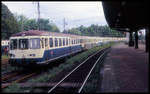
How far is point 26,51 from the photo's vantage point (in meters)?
15.7

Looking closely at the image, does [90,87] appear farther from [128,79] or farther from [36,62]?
[36,62]

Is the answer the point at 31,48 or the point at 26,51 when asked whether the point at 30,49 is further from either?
the point at 26,51

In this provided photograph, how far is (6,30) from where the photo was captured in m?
42.9

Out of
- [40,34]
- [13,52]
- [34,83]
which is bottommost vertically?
[34,83]

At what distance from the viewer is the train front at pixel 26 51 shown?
610 inches

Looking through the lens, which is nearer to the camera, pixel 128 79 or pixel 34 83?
pixel 128 79

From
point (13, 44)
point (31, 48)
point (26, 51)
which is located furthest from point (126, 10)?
point (13, 44)

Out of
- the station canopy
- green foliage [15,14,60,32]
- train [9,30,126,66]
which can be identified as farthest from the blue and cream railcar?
green foliage [15,14,60,32]

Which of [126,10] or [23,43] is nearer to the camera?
[126,10]

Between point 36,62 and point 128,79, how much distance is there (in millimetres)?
6922

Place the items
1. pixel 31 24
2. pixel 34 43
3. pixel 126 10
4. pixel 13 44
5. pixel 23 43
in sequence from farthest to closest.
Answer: pixel 31 24, pixel 13 44, pixel 23 43, pixel 34 43, pixel 126 10

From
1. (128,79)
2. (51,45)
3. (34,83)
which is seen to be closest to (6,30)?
(51,45)

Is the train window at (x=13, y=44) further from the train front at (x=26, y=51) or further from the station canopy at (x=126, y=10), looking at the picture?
the station canopy at (x=126, y=10)

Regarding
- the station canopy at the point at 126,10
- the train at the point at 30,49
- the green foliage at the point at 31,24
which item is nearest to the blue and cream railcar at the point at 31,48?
the train at the point at 30,49
